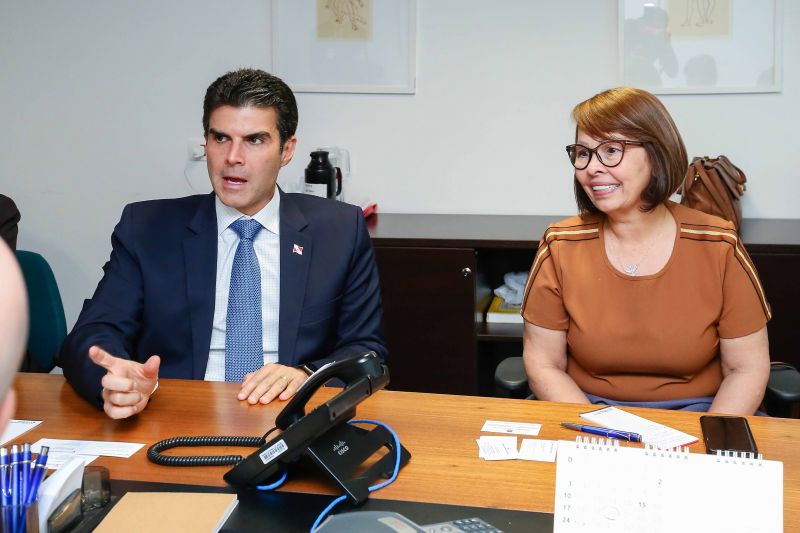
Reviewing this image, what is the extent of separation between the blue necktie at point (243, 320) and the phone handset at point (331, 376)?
0.66 metres

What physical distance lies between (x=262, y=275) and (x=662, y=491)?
1349mm

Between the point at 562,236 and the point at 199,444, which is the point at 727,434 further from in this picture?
the point at 199,444

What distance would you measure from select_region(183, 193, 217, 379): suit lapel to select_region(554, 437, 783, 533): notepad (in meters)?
1.23

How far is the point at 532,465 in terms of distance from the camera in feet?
4.92

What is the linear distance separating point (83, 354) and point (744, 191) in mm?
2506

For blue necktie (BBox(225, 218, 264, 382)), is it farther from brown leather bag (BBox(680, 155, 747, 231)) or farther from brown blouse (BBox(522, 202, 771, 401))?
brown leather bag (BBox(680, 155, 747, 231))

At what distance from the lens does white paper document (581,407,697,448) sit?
1.57 metres

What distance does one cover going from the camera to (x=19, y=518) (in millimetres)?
1157

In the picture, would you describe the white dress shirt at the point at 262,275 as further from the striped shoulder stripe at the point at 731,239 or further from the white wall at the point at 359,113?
the white wall at the point at 359,113

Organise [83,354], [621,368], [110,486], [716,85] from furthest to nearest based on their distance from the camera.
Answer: [716,85] → [621,368] → [83,354] → [110,486]

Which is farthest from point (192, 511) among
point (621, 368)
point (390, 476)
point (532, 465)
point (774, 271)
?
point (774, 271)

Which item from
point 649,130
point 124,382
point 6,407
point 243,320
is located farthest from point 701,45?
point 6,407

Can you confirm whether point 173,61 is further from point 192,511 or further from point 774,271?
point 192,511

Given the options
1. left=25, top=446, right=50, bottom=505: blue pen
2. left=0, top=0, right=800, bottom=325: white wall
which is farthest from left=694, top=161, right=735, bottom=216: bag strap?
left=25, top=446, right=50, bottom=505: blue pen
